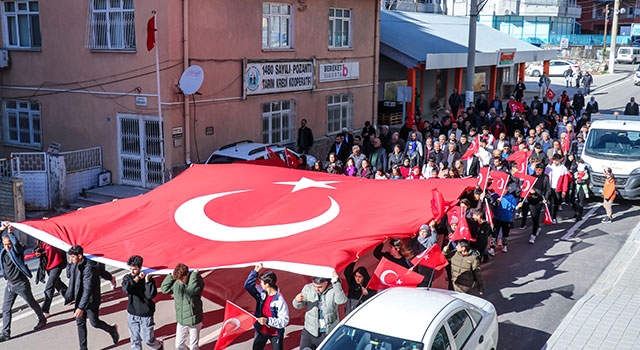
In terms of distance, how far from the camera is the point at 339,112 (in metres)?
24.7

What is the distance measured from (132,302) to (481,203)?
7077 mm

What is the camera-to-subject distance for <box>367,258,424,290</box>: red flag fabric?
915cm

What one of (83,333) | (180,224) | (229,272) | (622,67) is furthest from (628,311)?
(622,67)

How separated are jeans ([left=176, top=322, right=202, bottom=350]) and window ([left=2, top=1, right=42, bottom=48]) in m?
13.8

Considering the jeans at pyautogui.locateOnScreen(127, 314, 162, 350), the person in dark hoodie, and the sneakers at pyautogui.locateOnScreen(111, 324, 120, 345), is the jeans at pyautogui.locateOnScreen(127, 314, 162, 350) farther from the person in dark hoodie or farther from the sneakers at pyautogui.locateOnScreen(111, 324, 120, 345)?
the person in dark hoodie

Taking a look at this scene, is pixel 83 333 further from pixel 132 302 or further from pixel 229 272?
pixel 229 272

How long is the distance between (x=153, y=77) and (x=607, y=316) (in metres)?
12.2

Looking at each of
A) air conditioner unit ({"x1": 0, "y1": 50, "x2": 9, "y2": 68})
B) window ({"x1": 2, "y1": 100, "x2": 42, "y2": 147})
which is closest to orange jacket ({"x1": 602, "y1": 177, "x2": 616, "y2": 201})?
window ({"x1": 2, "y1": 100, "x2": 42, "y2": 147})

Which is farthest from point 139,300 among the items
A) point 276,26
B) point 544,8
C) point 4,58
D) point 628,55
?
point 544,8

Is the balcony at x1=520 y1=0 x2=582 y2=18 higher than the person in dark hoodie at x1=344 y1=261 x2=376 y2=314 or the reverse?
higher

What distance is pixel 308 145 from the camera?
70.0ft

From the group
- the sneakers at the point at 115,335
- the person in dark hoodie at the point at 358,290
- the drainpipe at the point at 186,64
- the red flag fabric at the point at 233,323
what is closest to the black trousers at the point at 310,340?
the red flag fabric at the point at 233,323

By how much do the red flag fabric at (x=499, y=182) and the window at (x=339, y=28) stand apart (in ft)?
36.1

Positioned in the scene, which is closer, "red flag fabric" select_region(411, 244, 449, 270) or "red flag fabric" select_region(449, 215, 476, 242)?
"red flag fabric" select_region(411, 244, 449, 270)
